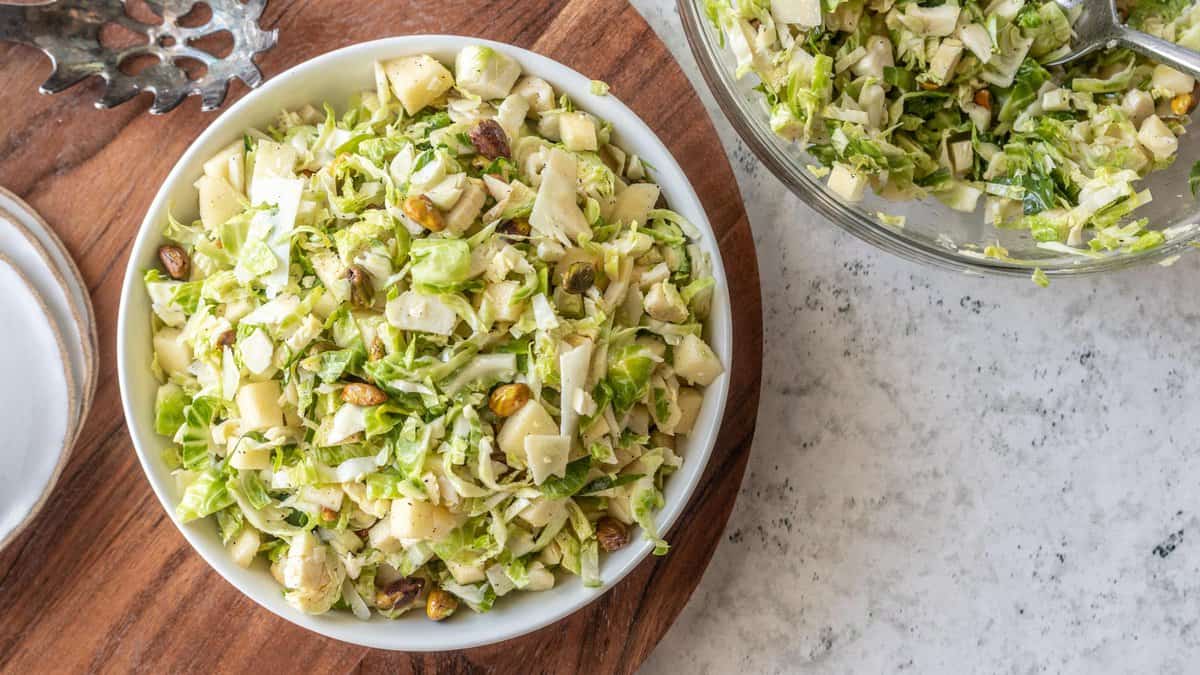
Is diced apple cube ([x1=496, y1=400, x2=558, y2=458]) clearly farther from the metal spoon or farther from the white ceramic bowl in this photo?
the metal spoon

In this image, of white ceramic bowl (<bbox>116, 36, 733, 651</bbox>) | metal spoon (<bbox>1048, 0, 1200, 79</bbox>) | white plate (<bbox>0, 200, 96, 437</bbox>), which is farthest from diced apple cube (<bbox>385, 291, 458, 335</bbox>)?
metal spoon (<bbox>1048, 0, 1200, 79</bbox>)

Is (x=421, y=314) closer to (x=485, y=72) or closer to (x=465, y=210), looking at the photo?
(x=465, y=210)

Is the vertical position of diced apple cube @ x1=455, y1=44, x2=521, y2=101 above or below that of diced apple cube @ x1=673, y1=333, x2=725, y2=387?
above

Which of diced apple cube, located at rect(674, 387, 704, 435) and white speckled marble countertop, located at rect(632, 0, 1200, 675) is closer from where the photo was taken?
diced apple cube, located at rect(674, 387, 704, 435)

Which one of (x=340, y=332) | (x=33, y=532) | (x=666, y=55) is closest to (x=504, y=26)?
(x=666, y=55)

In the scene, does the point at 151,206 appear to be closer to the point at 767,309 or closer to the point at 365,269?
the point at 365,269

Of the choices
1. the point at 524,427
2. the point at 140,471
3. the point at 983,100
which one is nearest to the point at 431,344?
the point at 524,427

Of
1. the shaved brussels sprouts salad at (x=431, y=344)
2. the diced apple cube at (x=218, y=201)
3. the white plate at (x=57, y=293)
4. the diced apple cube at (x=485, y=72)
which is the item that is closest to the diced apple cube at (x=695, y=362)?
the shaved brussels sprouts salad at (x=431, y=344)

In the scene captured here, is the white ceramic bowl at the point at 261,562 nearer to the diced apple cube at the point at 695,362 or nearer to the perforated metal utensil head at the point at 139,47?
the diced apple cube at the point at 695,362
